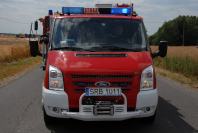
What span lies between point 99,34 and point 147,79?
1.57 metres

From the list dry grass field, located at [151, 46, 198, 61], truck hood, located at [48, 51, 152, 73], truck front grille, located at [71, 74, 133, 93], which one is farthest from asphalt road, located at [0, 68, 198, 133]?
dry grass field, located at [151, 46, 198, 61]

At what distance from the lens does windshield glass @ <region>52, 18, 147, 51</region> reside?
848 centimetres

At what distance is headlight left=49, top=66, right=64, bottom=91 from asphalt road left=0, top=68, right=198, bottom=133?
869 millimetres

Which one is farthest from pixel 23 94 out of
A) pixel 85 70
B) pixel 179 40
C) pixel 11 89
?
pixel 179 40

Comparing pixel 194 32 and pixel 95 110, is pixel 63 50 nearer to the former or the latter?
pixel 95 110

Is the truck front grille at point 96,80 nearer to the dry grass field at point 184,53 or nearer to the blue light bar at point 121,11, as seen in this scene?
the blue light bar at point 121,11

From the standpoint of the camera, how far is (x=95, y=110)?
7.43m

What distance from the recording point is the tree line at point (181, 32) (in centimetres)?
11262

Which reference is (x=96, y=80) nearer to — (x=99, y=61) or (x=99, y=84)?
(x=99, y=84)

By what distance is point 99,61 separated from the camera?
25.6 ft

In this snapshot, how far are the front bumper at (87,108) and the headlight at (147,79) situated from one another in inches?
3.5

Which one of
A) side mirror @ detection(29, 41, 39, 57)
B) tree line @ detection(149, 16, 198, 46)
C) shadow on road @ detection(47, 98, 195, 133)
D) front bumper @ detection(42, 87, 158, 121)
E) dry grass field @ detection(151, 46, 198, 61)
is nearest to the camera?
front bumper @ detection(42, 87, 158, 121)

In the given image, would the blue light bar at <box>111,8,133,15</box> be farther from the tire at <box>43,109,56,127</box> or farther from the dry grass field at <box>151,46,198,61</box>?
the dry grass field at <box>151,46,198,61</box>

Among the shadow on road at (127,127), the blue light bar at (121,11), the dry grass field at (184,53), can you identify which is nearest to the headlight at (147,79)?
the shadow on road at (127,127)
